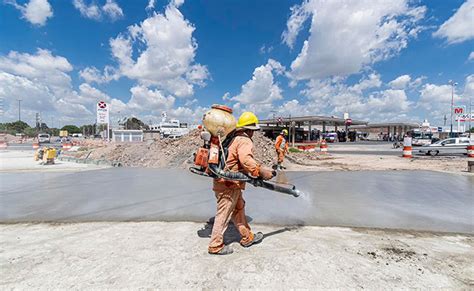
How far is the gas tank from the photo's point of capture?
2.88 m

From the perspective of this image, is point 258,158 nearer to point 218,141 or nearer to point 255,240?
point 255,240

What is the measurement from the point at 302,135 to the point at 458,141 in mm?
34206

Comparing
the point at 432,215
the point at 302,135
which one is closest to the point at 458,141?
the point at 432,215

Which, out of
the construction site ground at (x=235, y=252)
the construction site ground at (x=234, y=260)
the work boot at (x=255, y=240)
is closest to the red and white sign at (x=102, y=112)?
the construction site ground at (x=235, y=252)

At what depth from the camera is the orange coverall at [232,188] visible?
2631mm

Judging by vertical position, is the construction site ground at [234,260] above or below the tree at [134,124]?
below

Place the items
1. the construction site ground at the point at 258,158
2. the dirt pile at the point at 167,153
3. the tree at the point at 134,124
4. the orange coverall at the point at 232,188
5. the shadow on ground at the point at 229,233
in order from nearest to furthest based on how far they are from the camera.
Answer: the orange coverall at the point at 232,188 < the shadow on ground at the point at 229,233 < the construction site ground at the point at 258,158 < the dirt pile at the point at 167,153 < the tree at the point at 134,124

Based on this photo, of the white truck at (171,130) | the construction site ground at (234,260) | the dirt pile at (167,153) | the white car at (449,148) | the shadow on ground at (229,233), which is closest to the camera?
the construction site ground at (234,260)

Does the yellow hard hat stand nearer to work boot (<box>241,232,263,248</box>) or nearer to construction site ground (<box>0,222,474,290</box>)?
work boot (<box>241,232,263,248</box>)

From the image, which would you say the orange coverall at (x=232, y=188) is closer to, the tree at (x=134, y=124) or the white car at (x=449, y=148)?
the white car at (x=449, y=148)

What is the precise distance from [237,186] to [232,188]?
66 mm

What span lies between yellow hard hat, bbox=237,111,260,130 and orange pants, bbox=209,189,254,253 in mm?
829

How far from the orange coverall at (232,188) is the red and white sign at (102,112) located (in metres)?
24.3

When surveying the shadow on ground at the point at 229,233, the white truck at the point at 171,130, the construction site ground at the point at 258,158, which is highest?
the white truck at the point at 171,130
